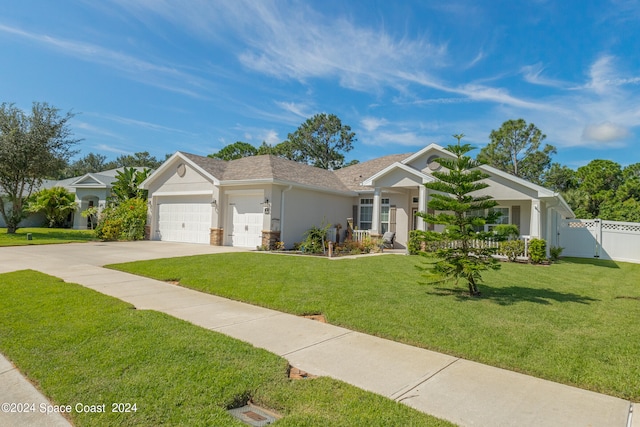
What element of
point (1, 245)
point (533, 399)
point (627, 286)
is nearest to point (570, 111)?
point (627, 286)

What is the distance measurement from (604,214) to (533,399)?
99.2 feet

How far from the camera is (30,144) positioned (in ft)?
65.5

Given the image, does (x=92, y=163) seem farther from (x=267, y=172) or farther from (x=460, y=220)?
(x=460, y=220)

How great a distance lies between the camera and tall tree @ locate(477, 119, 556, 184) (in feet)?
112

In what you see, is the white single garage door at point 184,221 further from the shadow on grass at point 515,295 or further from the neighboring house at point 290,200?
the shadow on grass at point 515,295

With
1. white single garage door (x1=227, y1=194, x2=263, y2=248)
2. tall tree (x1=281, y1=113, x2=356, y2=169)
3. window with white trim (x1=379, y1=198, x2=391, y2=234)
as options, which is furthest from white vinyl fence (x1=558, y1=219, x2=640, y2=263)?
tall tree (x1=281, y1=113, x2=356, y2=169)

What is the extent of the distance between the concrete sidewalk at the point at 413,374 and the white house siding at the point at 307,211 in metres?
10.1

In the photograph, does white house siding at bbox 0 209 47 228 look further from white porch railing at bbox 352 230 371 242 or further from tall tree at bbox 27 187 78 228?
white porch railing at bbox 352 230 371 242

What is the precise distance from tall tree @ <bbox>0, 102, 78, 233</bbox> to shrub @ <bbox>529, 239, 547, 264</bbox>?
81.7 feet

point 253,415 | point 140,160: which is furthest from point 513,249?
point 140,160

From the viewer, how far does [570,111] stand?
17.9 meters

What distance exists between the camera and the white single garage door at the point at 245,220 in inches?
650

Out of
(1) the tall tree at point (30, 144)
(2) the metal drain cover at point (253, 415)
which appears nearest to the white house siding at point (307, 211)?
(2) the metal drain cover at point (253, 415)

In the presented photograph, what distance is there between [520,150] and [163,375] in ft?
126
